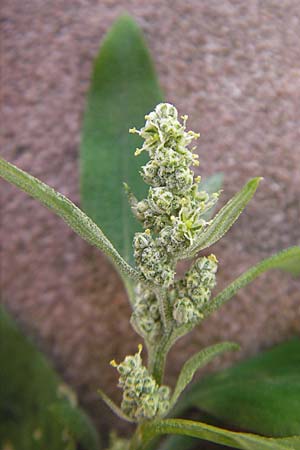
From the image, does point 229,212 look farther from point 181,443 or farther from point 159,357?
point 181,443

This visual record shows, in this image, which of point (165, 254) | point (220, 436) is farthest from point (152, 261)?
point (220, 436)

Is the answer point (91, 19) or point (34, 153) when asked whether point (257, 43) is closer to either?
point (91, 19)

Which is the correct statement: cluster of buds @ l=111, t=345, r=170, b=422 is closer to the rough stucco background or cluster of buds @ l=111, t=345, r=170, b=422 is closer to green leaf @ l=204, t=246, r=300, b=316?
green leaf @ l=204, t=246, r=300, b=316

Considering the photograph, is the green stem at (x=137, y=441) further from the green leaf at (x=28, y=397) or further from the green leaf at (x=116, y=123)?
the green leaf at (x=116, y=123)

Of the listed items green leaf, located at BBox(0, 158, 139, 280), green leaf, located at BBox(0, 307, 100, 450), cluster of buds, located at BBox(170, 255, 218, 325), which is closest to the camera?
green leaf, located at BBox(0, 158, 139, 280)

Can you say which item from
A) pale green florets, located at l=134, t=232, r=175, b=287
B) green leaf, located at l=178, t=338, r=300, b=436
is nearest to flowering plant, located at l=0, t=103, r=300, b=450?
pale green florets, located at l=134, t=232, r=175, b=287

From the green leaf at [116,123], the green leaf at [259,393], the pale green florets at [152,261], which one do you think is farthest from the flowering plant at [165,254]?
the green leaf at [116,123]
